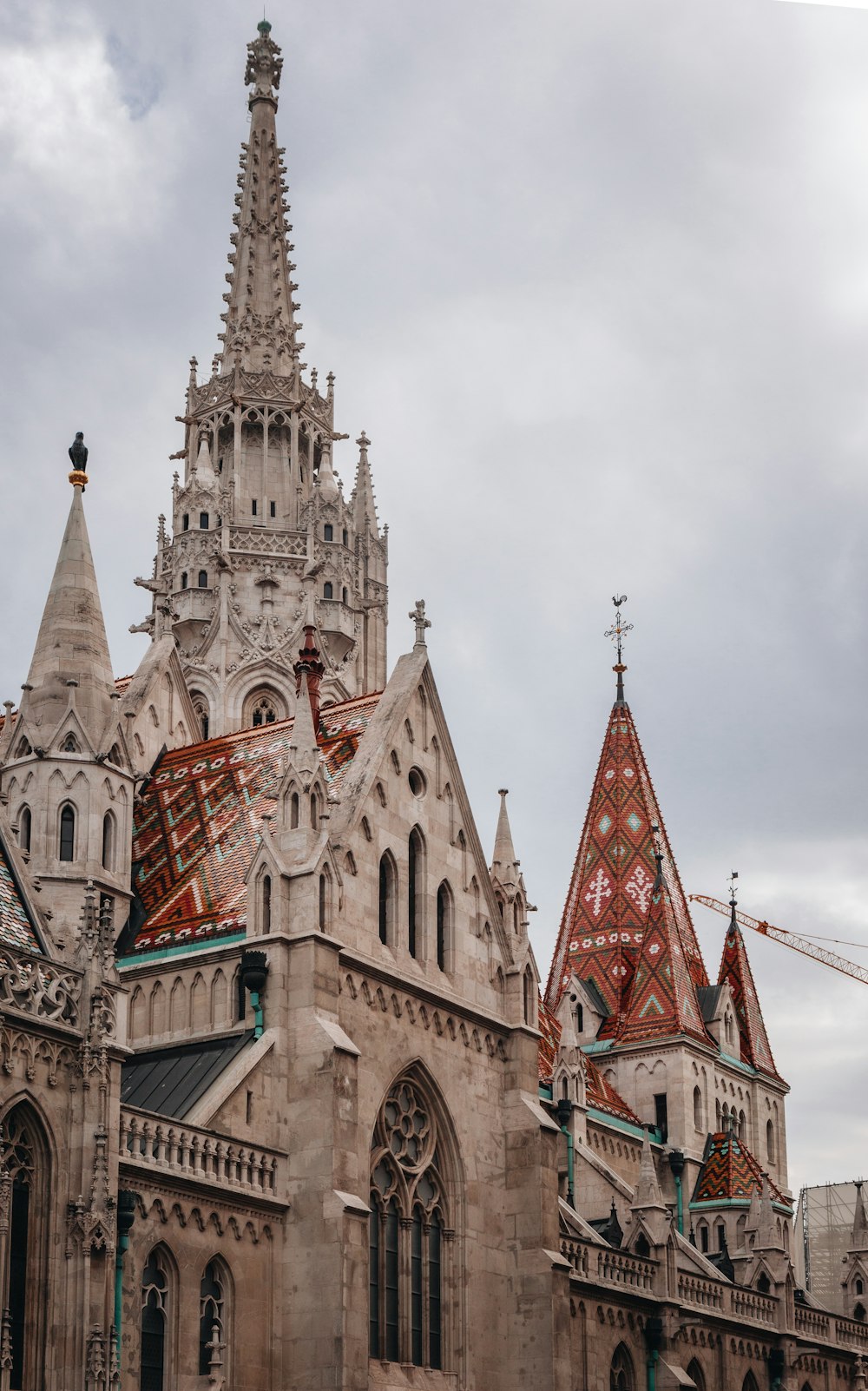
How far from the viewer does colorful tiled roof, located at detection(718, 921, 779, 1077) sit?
5962 cm

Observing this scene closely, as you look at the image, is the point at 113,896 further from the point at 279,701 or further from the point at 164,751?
the point at 279,701

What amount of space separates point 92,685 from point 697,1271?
60.3ft

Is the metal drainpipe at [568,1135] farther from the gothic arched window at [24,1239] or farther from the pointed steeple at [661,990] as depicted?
the gothic arched window at [24,1239]

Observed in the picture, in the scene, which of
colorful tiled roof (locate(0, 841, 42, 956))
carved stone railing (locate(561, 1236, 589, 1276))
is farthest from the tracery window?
colorful tiled roof (locate(0, 841, 42, 956))

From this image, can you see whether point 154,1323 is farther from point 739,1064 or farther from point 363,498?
point 363,498

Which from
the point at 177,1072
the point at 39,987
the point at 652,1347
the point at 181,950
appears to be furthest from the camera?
the point at 652,1347

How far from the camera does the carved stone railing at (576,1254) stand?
36656 millimetres

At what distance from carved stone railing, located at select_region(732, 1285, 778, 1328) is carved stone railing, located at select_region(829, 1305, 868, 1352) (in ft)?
9.78

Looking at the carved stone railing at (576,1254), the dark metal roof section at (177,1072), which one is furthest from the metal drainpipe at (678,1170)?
the dark metal roof section at (177,1072)

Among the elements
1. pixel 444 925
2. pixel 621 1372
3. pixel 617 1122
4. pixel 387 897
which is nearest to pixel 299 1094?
pixel 387 897

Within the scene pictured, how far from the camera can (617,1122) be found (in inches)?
2023

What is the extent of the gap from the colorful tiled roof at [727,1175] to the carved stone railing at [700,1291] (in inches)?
306

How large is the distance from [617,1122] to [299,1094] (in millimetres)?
21781

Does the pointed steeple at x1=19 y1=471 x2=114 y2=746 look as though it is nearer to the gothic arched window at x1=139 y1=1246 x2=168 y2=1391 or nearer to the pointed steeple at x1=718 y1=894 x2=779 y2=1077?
the gothic arched window at x1=139 y1=1246 x2=168 y2=1391
